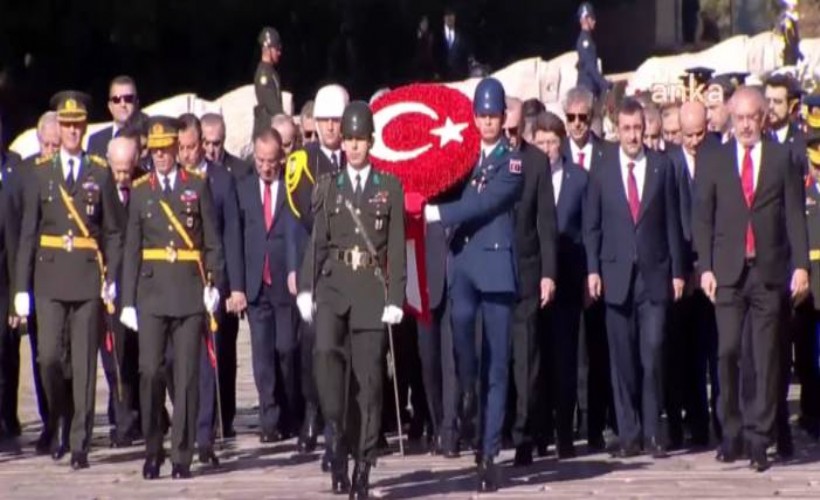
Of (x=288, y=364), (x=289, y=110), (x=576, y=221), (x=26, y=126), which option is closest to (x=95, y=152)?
(x=288, y=364)

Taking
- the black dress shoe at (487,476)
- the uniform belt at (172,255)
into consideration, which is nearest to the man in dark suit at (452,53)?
the uniform belt at (172,255)

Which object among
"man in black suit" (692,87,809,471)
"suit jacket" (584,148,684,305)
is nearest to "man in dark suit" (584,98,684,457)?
"suit jacket" (584,148,684,305)

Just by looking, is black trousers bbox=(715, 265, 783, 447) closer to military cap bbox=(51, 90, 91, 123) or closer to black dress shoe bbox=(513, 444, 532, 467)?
black dress shoe bbox=(513, 444, 532, 467)

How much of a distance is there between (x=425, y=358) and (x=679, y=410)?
1689 mm

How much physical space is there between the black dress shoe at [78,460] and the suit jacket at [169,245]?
1.13 m

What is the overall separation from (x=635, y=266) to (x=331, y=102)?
2219mm

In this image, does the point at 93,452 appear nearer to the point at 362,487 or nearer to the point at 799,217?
the point at 362,487

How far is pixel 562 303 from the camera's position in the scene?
53.9ft

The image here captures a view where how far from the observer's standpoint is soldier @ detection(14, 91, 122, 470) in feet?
53.4

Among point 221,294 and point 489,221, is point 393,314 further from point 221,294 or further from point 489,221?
point 221,294

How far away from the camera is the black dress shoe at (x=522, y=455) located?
1595 centimetres

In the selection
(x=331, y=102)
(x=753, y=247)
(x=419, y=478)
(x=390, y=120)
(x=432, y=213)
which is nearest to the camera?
(x=432, y=213)

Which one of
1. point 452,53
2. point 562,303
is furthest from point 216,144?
point 452,53

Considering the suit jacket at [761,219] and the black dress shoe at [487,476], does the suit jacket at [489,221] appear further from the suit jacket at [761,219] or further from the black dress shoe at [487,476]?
the suit jacket at [761,219]
